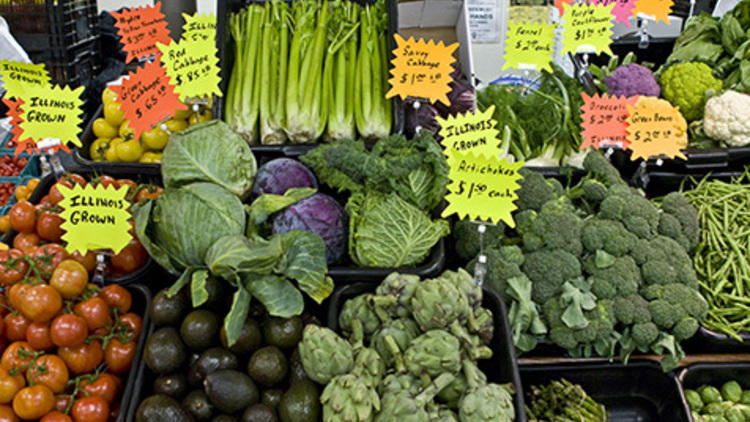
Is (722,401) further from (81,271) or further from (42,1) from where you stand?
(42,1)

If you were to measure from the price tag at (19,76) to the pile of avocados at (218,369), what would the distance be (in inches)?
42.2

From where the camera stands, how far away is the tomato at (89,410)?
4.66 feet

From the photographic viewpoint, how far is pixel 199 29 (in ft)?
7.29

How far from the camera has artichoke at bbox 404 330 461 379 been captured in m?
1.29

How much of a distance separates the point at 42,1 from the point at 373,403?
3597 millimetres

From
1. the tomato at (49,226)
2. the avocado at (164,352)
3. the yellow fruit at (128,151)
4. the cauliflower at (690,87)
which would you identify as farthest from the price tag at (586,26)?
the tomato at (49,226)

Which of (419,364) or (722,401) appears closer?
(419,364)

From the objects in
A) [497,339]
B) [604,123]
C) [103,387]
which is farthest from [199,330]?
[604,123]

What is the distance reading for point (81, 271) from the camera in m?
1.56

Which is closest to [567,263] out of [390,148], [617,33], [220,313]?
[390,148]

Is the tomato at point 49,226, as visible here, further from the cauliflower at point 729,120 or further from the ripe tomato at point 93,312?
the cauliflower at point 729,120

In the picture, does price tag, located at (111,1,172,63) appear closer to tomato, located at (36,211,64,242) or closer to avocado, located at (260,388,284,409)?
tomato, located at (36,211,64,242)

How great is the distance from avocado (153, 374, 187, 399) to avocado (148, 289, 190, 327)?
141 mm

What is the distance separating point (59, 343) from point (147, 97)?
0.93 m
